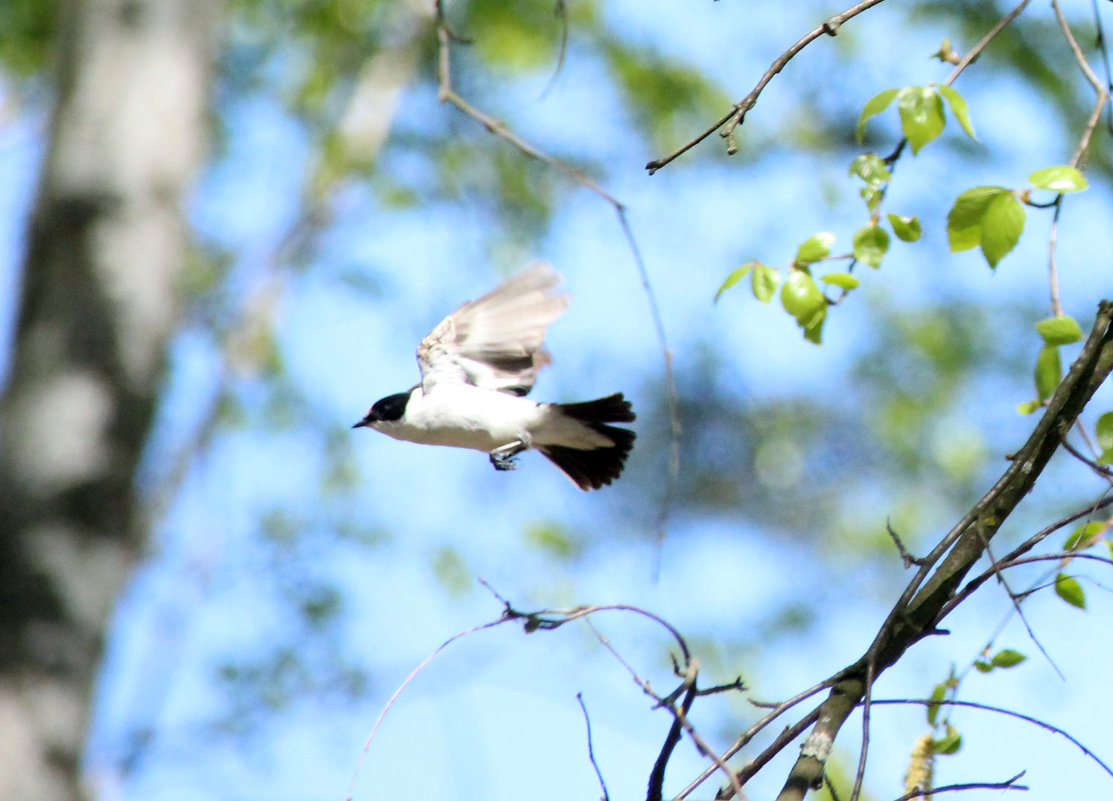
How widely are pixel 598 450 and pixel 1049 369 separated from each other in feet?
3.23

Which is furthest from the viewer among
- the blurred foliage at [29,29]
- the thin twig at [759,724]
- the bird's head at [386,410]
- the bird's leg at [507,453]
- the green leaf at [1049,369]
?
the blurred foliage at [29,29]

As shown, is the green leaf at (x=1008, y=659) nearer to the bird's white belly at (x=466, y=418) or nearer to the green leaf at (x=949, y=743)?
the green leaf at (x=949, y=743)

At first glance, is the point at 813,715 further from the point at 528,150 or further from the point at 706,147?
the point at 706,147

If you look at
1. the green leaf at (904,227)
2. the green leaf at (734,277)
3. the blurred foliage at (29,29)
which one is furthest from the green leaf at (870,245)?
the blurred foliage at (29,29)

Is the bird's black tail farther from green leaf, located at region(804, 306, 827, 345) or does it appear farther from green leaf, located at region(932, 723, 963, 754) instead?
green leaf, located at region(932, 723, 963, 754)

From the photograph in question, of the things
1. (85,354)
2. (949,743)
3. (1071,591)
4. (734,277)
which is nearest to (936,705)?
(949,743)

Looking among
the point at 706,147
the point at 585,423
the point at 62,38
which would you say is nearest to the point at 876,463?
Answer: the point at 706,147

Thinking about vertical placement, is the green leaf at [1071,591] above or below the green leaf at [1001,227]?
below

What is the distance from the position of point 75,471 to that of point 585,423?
197 cm

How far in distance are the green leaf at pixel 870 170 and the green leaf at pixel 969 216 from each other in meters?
0.13

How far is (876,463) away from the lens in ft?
34.8

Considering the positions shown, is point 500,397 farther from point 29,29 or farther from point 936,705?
point 29,29

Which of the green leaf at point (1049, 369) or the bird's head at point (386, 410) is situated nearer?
the green leaf at point (1049, 369)

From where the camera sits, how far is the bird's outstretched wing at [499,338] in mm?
2000
